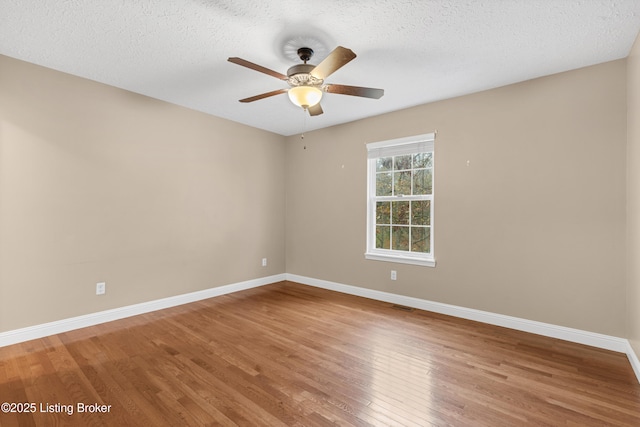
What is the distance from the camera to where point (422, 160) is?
3.88 meters

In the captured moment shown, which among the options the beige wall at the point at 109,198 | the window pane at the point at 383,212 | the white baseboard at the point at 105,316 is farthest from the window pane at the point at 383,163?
the white baseboard at the point at 105,316

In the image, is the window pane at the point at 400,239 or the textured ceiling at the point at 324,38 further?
the window pane at the point at 400,239

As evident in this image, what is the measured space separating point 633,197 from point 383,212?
2.47 m

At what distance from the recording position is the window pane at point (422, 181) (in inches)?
150

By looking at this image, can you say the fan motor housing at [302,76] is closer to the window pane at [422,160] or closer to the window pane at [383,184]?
the window pane at [422,160]

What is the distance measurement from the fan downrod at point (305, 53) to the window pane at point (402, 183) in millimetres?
2091

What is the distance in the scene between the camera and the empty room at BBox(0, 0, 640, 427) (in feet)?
6.59

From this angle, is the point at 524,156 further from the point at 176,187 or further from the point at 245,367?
the point at 176,187

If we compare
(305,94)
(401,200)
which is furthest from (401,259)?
(305,94)

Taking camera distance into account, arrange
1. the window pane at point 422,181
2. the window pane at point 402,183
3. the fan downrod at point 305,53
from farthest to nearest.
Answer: the window pane at point 402,183 → the window pane at point 422,181 → the fan downrod at point 305,53

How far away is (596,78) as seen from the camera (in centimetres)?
270

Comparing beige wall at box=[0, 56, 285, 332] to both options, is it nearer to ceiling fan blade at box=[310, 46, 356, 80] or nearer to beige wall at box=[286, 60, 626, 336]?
beige wall at box=[286, 60, 626, 336]

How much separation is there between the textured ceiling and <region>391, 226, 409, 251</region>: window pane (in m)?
1.78

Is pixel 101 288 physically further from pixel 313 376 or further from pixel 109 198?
pixel 313 376
